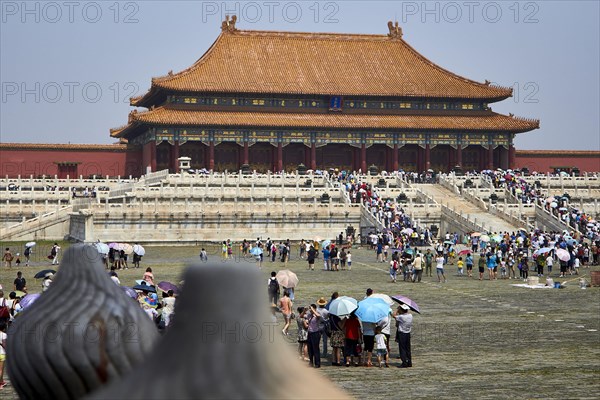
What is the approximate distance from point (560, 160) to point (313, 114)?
752 inches

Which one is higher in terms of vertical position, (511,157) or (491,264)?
(511,157)

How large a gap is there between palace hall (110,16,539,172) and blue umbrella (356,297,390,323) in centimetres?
5410

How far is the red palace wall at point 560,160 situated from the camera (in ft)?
254

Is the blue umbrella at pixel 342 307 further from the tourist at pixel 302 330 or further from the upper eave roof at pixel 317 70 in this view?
the upper eave roof at pixel 317 70

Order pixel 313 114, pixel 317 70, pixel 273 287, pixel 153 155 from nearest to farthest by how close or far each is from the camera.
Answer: pixel 273 287 < pixel 153 155 < pixel 313 114 < pixel 317 70

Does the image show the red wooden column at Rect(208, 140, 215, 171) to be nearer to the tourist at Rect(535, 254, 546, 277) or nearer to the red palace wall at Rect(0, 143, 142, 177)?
the red palace wall at Rect(0, 143, 142, 177)

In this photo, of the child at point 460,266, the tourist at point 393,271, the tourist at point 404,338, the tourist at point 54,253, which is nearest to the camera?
the tourist at point 404,338

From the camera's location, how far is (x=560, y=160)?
7738cm

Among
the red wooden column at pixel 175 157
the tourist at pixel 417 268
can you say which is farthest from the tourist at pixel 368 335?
the red wooden column at pixel 175 157

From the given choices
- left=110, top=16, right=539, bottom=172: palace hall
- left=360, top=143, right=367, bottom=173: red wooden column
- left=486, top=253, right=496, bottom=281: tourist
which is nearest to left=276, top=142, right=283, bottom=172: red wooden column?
left=110, top=16, right=539, bottom=172: palace hall

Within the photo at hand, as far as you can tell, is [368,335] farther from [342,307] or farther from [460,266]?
[460,266]

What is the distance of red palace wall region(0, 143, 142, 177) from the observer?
68344 mm

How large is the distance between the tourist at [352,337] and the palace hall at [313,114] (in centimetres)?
5411

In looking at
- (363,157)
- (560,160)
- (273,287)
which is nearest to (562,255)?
(273,287)
